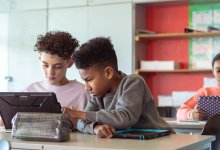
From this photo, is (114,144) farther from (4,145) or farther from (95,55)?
(95,55)

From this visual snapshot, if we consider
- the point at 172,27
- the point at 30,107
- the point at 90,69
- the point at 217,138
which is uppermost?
the point at 172,27

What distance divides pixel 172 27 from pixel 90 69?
11.5ft

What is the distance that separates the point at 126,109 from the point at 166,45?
3576mm

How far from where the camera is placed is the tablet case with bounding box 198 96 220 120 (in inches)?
122

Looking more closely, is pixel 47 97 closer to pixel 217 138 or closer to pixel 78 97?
pixel 78 97

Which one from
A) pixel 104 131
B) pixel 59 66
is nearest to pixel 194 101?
pixel 59 66

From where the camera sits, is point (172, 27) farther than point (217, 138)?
Yes

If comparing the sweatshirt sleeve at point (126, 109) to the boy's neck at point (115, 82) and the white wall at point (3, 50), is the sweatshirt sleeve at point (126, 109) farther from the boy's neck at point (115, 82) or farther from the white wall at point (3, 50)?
the white wall at point (3, 50)

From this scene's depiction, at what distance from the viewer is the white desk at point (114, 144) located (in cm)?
161

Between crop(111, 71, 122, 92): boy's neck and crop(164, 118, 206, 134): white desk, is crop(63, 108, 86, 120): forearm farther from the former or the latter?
crop(164, 118, 206, 134): white desk

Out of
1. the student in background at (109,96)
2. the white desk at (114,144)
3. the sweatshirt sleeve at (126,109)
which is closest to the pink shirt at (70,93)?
the student in background at (109,96)

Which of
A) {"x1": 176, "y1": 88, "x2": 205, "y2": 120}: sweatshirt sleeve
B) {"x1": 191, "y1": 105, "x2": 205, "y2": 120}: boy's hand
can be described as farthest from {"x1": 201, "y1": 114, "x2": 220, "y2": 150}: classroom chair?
{"x1": 176, "y1": 88, "x2": 205, "y2": 120}: sweatshirt sleeve

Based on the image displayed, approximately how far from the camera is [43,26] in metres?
5.83

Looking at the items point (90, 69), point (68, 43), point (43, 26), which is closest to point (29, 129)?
point (90, 69)
